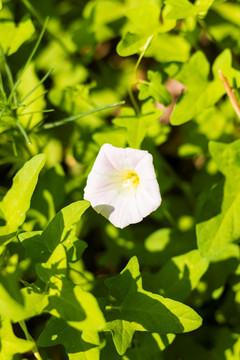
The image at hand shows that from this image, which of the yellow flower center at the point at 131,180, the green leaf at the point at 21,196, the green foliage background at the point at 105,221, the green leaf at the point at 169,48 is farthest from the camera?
the green leaf at the point at 169,48

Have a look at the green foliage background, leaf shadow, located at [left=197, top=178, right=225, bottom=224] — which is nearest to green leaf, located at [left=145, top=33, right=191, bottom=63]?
the green foliage background

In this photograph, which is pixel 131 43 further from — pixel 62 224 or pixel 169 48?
pixel 62 224

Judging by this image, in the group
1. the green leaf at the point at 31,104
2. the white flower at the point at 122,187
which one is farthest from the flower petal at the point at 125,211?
→ the green leaf at the point at 31,104

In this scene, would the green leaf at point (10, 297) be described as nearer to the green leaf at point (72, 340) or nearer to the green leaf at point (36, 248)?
the green leaf at point (36, 248)

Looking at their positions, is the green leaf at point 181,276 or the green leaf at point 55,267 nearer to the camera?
the green leaf at point 55,267

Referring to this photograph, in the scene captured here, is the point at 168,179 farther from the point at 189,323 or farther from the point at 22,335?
the point at 22,335

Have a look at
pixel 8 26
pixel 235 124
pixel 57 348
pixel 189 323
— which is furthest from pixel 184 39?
pixel 57 348
